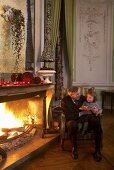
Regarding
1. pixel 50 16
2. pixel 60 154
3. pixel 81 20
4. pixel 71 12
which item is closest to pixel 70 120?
pixel 60 154

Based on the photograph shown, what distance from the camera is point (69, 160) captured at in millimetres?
3357

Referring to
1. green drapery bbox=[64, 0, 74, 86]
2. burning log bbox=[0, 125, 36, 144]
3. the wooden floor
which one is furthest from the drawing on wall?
burning log bbox=[0, 125, 36, 144]

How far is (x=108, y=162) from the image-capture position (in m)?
3.29

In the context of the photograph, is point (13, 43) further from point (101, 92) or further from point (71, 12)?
point (101, 92)

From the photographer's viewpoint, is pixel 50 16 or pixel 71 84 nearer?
pixel 50 16

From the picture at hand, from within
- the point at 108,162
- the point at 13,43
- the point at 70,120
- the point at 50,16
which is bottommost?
the point at 108,162

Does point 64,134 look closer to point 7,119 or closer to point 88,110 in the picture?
point 88,110

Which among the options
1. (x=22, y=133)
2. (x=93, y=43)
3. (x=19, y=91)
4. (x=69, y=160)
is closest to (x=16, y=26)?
(x=19, y=91)

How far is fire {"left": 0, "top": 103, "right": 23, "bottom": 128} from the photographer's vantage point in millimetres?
3778

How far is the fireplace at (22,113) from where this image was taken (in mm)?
3318

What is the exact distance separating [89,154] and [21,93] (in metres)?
1.12

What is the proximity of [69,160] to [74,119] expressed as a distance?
21.5 inches

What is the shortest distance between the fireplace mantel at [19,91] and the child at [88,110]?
1.94 feet

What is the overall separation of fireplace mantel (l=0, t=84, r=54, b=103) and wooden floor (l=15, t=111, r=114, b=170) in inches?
28.6
